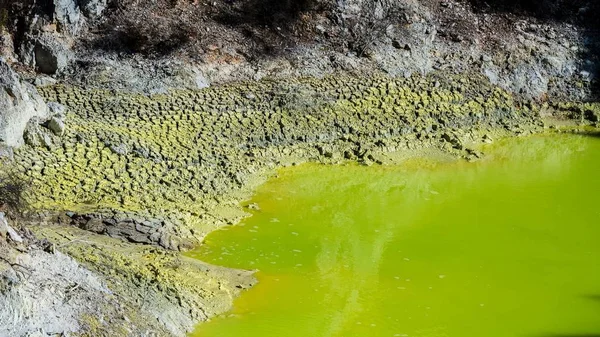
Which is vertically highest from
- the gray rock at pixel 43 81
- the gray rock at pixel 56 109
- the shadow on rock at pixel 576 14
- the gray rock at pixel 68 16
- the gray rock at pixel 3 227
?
the shadow on rock at pixel 576 14

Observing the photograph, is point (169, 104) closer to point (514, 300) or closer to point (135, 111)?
point (135, 111)

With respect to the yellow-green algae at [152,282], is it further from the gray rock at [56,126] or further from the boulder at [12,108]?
the gray rock at [56,126]

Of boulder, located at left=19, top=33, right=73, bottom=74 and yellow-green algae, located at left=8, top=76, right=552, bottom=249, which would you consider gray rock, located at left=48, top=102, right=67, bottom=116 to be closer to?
yellow-green algae, located at left=8, top=76, right=552, bottom=249

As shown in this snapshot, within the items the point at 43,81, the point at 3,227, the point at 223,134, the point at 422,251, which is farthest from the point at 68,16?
the point at 3,227

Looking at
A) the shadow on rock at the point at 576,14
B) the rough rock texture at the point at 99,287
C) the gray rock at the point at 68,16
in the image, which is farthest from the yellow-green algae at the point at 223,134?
the shadow on rock at the point at 576,14

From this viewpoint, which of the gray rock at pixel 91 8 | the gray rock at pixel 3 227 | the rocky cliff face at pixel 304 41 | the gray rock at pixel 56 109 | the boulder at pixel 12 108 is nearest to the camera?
the gray rock at pixel 3 227

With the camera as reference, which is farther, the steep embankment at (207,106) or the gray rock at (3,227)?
the steep embankment at (207,106)

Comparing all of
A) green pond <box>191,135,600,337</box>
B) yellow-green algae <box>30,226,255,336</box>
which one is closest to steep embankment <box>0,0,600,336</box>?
yellow-green algae <box>30,226,255,336</box>
